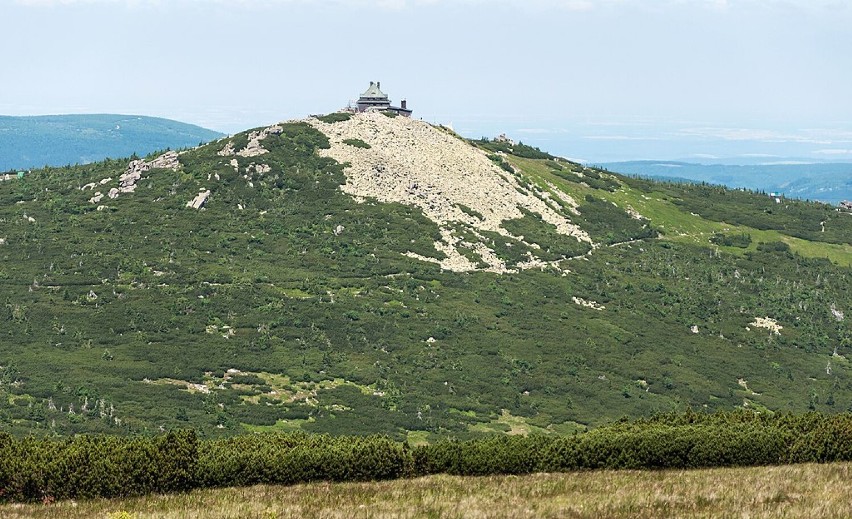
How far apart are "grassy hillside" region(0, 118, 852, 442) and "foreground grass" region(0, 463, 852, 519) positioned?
6022 centimetres

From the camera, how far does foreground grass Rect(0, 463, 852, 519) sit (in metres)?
36.0

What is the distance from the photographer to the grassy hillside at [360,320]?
11650cm

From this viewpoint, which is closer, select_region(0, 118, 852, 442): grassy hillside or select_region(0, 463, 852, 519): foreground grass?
select_region(0, 463, 852, 519): foreground grass

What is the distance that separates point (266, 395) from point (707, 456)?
76.6m

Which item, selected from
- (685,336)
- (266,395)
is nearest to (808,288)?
(685,336)

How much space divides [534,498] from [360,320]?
4261 inches

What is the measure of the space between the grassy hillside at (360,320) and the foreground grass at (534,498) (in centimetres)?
6022

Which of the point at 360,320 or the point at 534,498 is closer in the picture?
the point at 534,498

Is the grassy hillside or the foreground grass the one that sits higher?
the foreground grass

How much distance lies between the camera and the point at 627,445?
4819cm

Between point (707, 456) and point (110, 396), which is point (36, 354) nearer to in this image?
point (110, 396)

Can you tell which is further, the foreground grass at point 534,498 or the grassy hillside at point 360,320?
the grassy hillside at point 360,320

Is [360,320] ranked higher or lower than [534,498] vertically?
lower

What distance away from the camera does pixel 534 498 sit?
39.7m
